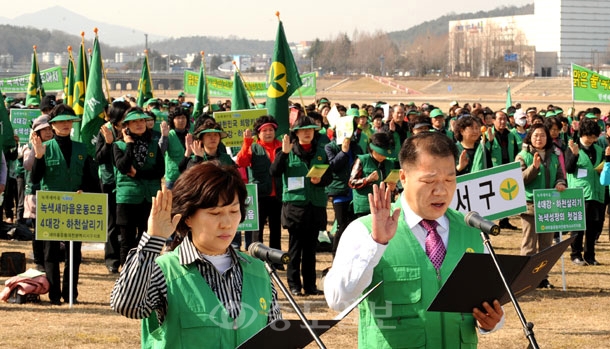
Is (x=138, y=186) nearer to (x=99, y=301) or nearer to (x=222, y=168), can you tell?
(x=99, y=301)

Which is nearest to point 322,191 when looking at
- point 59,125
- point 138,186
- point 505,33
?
point 138,186

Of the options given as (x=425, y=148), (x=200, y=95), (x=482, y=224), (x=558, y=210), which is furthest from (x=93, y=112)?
(x=482, y=224)

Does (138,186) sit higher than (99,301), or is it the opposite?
(138,186)

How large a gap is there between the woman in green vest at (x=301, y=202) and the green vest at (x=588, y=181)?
3.35 meters

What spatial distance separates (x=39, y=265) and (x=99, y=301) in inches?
55.1

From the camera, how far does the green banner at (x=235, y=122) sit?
15.5 m

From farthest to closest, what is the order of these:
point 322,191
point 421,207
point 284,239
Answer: point 284,239, point 322,191, point 421,207

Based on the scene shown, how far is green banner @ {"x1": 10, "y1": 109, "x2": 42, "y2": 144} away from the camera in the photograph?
59.6 ft

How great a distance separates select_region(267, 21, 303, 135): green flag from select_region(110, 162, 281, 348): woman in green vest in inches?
353

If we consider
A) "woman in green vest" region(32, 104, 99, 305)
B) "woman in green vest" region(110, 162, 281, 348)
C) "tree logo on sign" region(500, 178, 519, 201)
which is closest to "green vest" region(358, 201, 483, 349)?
"woman in green vest" region(110, 162, 281, 348)

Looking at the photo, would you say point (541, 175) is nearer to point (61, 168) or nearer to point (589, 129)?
point (589, 129)

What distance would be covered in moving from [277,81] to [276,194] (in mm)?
1598

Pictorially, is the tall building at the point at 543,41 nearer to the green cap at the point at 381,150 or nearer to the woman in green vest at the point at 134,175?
the green cap at the point at 381,150

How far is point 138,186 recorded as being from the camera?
1142 centimetres
